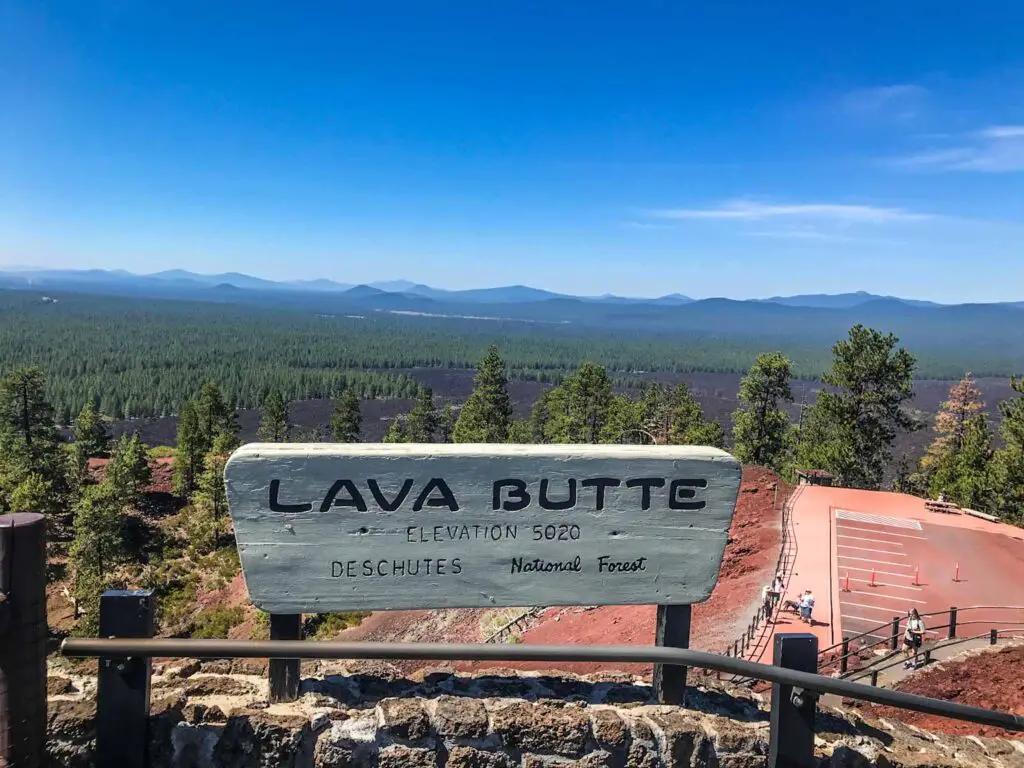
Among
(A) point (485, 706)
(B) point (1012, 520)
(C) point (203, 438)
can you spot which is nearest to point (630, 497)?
(A) point (485, 706)

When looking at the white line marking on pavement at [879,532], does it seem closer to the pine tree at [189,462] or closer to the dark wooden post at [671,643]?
the dark wooden post at [671,643]

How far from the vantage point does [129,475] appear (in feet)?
105

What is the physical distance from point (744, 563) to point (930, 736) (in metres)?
14.4

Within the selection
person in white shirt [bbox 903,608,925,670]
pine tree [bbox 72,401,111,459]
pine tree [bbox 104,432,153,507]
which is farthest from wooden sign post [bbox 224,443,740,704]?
pine tree [bbox 72,401,111,459]

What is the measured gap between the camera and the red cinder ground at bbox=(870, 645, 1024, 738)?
24.0 ft

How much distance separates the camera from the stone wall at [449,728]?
3.20 m

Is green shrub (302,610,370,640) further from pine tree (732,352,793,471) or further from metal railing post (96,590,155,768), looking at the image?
pine tree (732,352,793,471)

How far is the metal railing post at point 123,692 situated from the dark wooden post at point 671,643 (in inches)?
104

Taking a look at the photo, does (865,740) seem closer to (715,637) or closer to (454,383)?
(715,637)

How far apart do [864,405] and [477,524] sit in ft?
119

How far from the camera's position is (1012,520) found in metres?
27.9

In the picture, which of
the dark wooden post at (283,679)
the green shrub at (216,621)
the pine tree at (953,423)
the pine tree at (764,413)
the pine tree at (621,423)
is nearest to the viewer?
the dark wooden post at (283,679)

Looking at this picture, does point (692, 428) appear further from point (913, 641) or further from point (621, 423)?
point (913, 641)

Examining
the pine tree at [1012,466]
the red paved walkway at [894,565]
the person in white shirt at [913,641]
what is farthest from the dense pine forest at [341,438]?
the person in white shirt at [913,641]
